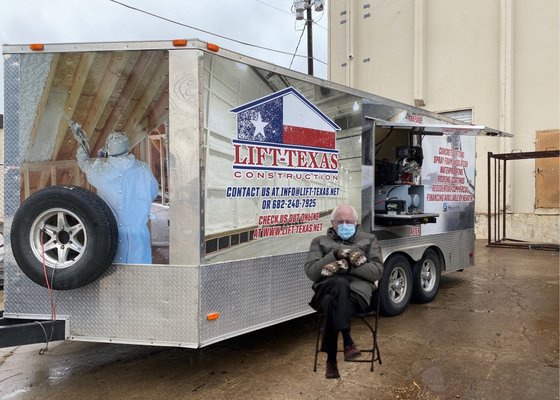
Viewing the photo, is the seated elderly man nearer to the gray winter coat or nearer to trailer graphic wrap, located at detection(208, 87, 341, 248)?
the gray winter coat

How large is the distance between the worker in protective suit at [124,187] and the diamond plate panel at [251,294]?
596 millimetres

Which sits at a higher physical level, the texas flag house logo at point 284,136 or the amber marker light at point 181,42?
the amber marker light at point 181,42

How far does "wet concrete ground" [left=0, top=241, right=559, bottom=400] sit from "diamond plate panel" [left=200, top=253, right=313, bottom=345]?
0.47 meters

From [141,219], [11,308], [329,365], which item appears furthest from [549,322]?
[11,308]

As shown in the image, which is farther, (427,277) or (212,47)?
(427,277)

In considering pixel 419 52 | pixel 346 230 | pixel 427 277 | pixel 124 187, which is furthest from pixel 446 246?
pixel 419 52

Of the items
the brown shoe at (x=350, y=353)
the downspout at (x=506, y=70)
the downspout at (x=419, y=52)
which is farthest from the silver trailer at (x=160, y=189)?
the downspout at (x=419, y=52)

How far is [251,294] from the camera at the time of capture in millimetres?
4141

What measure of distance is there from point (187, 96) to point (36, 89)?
1.26 m

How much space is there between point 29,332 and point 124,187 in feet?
4.36

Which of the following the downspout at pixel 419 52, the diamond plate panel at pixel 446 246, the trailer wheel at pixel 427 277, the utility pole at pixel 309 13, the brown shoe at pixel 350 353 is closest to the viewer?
the brown shoe at pixel 350 353

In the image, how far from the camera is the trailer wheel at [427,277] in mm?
6473

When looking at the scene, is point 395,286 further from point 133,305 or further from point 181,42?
point 181,42

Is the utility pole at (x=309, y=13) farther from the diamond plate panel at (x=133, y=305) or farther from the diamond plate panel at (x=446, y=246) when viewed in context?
the diamond plate panel at (x=133, y=305)
